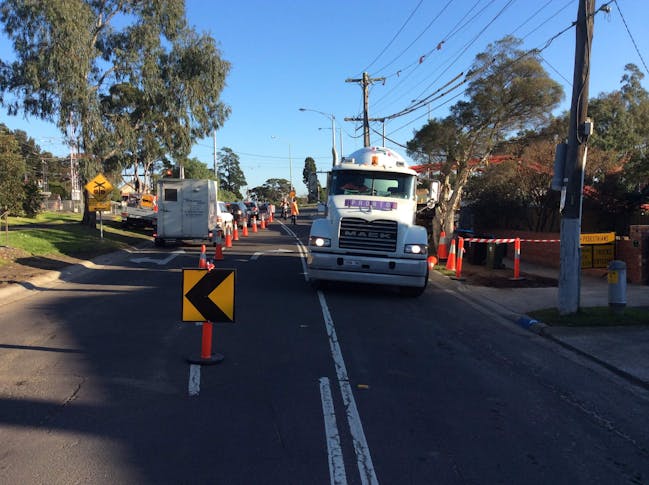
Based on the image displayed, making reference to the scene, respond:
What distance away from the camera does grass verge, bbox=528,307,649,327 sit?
8.73m

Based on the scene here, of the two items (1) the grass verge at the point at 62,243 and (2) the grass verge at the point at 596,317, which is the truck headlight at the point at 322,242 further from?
(1) the grass verge at the point at 62,243

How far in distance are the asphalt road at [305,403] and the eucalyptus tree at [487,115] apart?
10.6 m

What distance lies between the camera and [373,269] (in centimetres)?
1088

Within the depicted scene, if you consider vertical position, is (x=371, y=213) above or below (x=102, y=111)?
below

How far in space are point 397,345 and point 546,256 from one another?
11482mm

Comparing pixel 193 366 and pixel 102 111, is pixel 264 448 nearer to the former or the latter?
pixel 193 366

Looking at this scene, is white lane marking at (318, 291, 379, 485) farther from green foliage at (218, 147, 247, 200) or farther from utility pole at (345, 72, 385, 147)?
green foliage at (218, 147, 247, 200)

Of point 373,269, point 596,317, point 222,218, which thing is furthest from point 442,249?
point 222,218

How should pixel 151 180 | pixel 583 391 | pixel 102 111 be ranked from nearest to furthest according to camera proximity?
pixel 583 391 → pixel 102 111 → pixel 151 180

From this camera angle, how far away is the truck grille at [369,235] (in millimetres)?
11031

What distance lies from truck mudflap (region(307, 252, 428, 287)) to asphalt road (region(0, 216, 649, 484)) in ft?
4.81

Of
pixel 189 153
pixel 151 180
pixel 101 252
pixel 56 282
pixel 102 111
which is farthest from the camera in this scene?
pixel 151 180

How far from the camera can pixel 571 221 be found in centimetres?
929

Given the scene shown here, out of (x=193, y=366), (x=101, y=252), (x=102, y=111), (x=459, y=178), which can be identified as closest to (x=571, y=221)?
(x=193, y=366)
